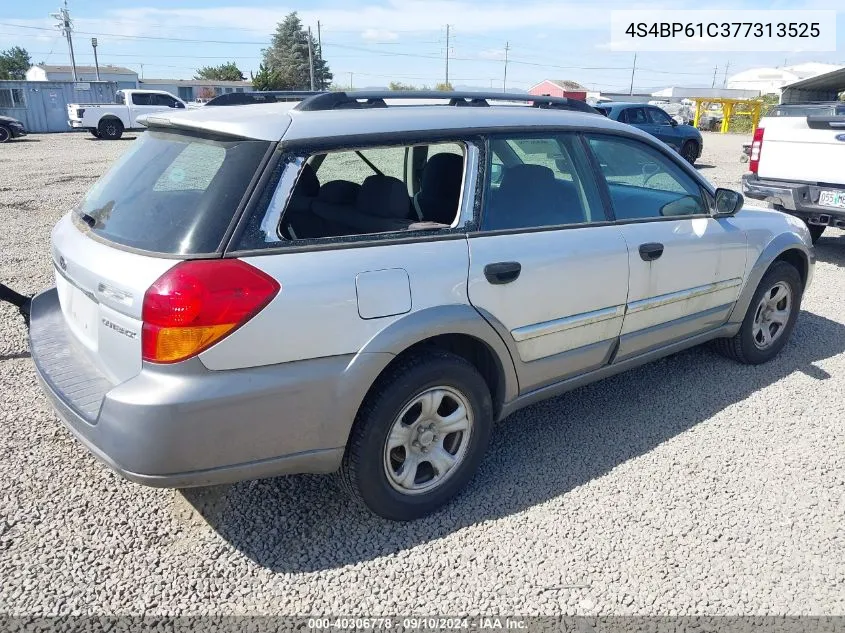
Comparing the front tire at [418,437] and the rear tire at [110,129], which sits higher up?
the front tire at [418,437]

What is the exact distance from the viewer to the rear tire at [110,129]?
2347 cm

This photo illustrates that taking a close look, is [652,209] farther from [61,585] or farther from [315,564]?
[61,585]

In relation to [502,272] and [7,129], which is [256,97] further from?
[7,129]

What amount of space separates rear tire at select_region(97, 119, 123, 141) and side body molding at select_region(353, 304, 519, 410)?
24.7m

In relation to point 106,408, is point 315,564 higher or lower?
lower

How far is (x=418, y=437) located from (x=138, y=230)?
1386 millimetres

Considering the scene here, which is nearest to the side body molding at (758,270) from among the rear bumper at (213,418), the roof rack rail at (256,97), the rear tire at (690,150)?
the rear bumper at (213,418)

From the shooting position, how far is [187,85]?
60.1 meters

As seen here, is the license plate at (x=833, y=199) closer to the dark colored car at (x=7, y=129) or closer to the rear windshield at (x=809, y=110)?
the rear windshield at (x=809, y=110)

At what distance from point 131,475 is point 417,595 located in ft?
3.68

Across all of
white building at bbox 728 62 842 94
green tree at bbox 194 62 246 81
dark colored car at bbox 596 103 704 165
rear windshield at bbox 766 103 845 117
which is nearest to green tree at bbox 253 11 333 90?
green tree at bbox 194 62 246 81

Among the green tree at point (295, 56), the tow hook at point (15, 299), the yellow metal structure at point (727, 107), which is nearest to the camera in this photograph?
the tow hook at point (15, 299)

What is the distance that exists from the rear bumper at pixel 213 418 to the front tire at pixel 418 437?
12 centimetres

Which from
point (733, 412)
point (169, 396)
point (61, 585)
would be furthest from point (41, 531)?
point (733, 412)
